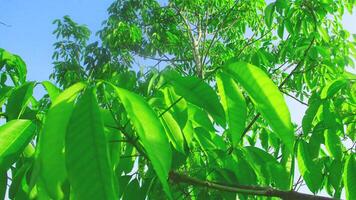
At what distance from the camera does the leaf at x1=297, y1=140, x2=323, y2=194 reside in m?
1.17

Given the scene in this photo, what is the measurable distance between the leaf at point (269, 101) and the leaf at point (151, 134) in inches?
7.2

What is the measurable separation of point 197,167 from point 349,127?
0.75 meters

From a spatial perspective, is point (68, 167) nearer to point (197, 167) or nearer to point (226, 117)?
point (226, 117)

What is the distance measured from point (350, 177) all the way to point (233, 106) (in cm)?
46

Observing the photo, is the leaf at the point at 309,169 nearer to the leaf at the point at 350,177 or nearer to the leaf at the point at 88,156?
the leaf at the point at 350,177

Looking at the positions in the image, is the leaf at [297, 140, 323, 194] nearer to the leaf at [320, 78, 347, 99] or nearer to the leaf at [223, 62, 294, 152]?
the leaf at [320, 78, 347, 99]

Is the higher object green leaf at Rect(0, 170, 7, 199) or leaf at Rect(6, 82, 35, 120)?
leaf at Rect(6, 82, 35, 120)

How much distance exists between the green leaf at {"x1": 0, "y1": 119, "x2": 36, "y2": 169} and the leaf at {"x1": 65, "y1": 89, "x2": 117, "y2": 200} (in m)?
0.20

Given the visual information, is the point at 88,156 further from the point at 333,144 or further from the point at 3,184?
the point at 333,144

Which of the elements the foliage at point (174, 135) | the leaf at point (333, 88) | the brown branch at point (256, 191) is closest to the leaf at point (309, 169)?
the foliage at point (174, 135)

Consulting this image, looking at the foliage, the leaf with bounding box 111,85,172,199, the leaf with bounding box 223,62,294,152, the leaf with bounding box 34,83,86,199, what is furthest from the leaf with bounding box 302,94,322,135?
the leaf with bounding box 34,83,86,199

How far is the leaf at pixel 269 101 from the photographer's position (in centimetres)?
75

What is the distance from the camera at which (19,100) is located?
95 cm

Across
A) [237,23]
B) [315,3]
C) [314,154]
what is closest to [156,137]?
[314,154]
